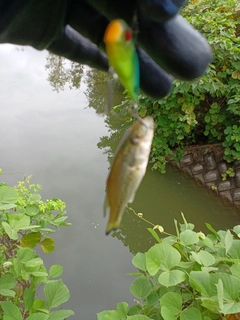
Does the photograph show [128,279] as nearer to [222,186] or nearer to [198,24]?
[222,186]

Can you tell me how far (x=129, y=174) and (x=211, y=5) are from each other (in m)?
3.91

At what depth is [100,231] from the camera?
9.96 ft

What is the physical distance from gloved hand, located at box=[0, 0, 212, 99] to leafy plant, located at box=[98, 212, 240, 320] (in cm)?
60

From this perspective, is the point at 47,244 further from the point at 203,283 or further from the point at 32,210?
the point at 203,283

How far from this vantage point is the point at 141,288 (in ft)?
4.07

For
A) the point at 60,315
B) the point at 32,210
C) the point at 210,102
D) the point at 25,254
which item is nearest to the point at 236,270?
the point at 60,315

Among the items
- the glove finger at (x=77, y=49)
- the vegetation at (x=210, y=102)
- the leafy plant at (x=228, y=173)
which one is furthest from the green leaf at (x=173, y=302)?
the leafy plant at (x=228, y=173)

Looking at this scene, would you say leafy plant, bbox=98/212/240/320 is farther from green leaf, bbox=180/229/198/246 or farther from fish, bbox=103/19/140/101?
fish, bbox=103/19/140/101

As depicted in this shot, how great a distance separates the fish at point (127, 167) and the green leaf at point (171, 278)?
2.30 ft

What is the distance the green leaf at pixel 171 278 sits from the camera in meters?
1.08

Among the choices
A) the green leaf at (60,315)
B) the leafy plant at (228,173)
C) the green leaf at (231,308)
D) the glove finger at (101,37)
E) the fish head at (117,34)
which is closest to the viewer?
the fish head at (117,34)

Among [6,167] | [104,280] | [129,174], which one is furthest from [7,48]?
[129,174]

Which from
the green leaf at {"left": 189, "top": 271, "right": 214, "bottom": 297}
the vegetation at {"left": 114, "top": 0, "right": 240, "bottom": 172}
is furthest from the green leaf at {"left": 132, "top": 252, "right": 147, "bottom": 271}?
the vegetation at {"left": 114, "top": 0, "right": 240, "bottom": 172}

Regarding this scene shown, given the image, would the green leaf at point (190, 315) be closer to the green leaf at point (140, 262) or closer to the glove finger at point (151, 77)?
the green leaf at point (140, 262)
